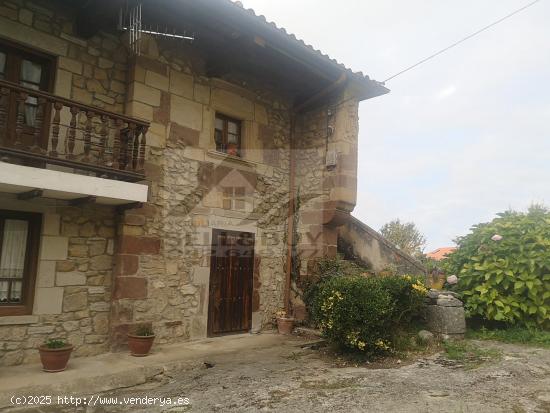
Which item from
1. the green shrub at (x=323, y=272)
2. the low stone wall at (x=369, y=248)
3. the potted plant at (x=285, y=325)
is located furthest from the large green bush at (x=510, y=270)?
the potted plant at (x=285, y=325)

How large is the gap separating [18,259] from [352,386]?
4234 mm

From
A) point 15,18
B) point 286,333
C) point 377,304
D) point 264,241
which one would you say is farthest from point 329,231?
point 15,18

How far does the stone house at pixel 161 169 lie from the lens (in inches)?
206

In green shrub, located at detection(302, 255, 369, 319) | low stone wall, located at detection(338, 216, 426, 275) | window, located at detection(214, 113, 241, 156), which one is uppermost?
window, located at detection(214, 113, 241, 156)

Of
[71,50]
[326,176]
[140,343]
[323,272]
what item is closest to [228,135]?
[326,176]

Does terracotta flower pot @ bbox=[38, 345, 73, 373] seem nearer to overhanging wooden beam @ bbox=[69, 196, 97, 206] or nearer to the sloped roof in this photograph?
overhanging wooden beam @ bbox=[69, 196, 97, 206]

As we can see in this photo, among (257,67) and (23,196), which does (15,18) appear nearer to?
(23,196)

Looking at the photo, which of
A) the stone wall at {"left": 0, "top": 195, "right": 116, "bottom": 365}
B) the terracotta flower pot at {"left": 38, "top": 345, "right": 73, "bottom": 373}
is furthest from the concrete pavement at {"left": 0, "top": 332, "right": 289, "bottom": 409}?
the stone wall at {"left": 0, "top": 195, "right": 116, "bottom": 365}

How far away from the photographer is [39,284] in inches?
209

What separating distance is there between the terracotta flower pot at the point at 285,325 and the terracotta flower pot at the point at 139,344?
8.97 ft

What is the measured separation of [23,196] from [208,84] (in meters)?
3.48

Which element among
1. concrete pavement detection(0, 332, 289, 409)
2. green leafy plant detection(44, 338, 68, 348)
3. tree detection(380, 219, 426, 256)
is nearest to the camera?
concrete pavement detection(0, 332, 289, 409)

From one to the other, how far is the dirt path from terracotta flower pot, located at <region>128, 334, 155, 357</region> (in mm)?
707

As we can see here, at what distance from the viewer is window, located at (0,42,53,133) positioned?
5305 millimetres
